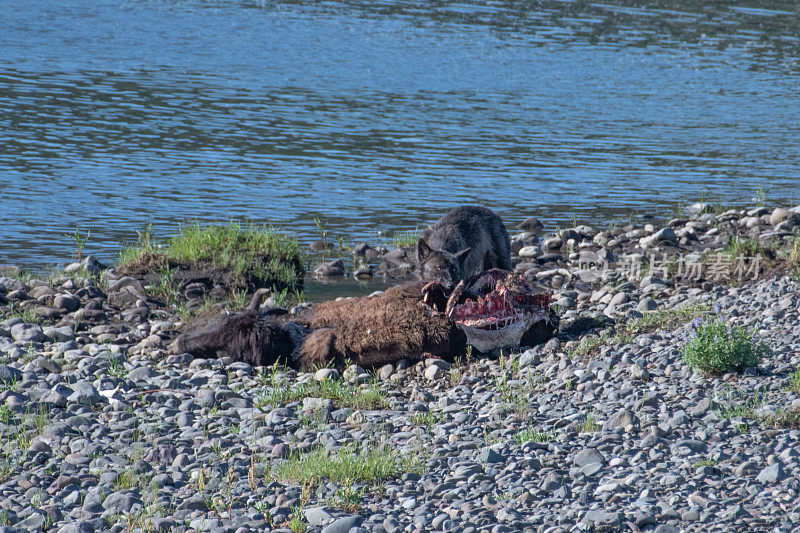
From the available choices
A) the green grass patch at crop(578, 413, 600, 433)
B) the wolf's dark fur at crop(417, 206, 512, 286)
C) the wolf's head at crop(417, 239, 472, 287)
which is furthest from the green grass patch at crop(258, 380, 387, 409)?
the wolf's dark fur at crop(417, 206, 512, 286)

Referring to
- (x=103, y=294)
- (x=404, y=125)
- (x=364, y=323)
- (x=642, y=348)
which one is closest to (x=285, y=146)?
(x=404, y=125)

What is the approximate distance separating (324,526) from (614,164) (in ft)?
51.0

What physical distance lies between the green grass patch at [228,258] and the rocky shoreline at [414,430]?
4.38 ft

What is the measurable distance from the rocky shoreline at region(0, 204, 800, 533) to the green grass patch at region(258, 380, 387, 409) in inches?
0.8

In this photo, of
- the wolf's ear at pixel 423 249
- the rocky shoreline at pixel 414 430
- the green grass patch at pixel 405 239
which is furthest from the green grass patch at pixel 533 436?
the green grass patch at pixel 405 239

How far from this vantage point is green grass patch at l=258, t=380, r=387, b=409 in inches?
305

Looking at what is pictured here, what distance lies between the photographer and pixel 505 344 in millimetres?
8938

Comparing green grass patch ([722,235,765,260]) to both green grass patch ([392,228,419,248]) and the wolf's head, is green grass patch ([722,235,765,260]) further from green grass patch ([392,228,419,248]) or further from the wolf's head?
green grass patch ([392,228,419,248])

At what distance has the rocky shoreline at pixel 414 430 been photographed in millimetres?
5484

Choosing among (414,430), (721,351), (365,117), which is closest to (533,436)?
(414,430)

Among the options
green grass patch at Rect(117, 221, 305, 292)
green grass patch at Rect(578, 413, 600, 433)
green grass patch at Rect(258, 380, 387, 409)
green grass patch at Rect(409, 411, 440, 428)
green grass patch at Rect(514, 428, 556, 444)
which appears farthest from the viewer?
green grass patch at Rect(117, 221, 305, 292)

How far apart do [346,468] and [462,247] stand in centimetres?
567

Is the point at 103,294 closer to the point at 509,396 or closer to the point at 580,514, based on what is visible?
the point at 509,396

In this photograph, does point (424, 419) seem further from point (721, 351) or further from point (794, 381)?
point (794, 381)
